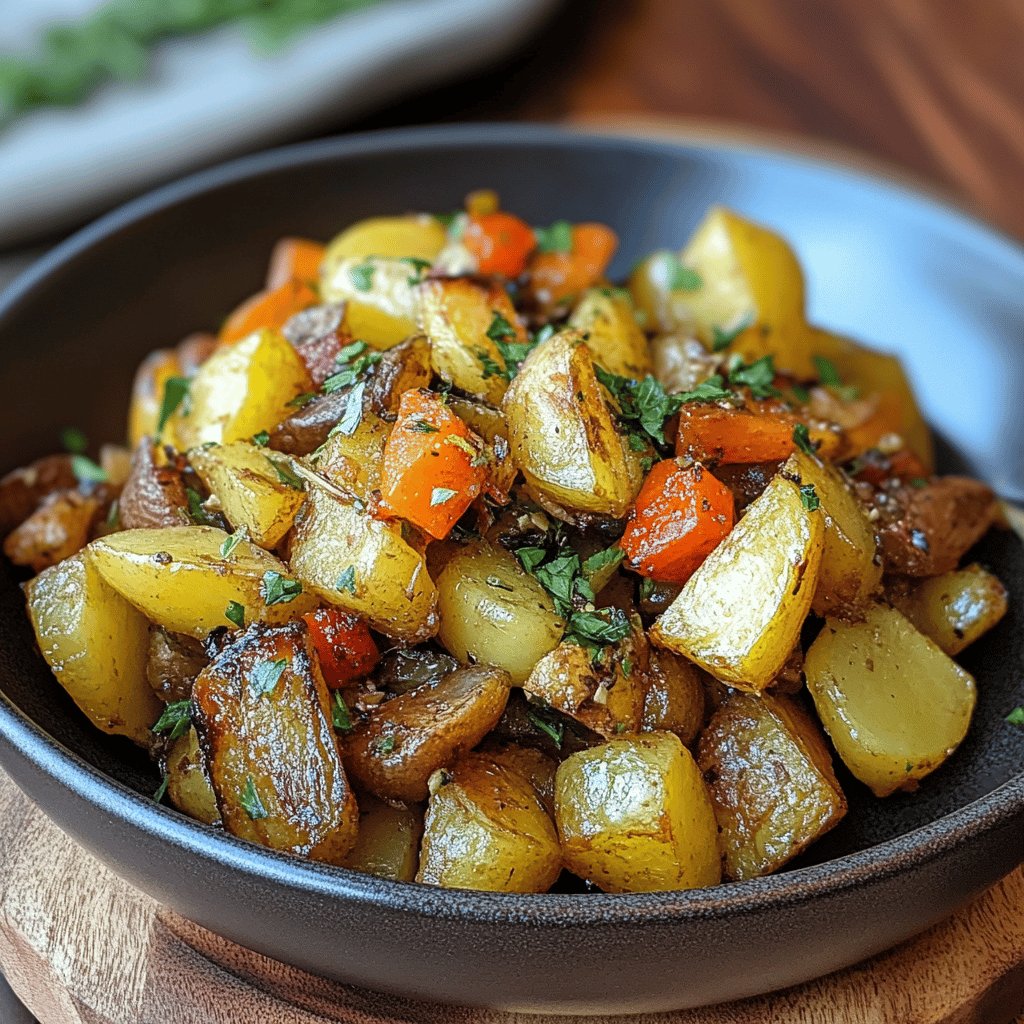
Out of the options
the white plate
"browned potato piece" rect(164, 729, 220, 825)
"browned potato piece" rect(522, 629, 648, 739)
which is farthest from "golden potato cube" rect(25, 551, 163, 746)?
the white plate

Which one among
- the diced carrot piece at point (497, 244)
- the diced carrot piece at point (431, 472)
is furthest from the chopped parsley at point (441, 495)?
the diced carrot piece at point (497, 244)

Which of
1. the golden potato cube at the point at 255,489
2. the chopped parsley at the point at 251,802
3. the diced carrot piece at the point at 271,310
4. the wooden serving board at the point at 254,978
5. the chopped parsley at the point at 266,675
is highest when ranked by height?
the diced carrot piece at the point at 271,310

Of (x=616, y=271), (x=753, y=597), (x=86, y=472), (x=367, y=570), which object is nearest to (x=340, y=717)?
(x=367, y=570)

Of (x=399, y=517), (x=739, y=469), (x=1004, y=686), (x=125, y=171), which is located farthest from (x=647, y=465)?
(x=125, y=171)

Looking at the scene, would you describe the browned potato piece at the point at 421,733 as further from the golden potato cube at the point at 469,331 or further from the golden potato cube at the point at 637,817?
the golden potato cube at the point at 469,331

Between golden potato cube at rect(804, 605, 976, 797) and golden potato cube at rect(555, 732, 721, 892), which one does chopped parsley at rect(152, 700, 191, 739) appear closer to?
golden potato cube at rect(555, 732, 721, 892)

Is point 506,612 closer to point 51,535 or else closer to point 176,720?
point 176,720
